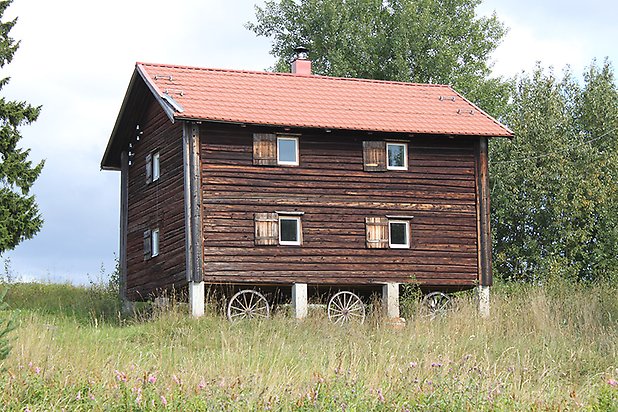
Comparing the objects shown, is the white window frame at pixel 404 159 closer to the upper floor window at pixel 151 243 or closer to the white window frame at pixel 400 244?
the white window frame at pixel 400 244

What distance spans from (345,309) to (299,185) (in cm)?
387

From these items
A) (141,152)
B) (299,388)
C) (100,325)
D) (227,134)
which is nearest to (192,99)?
(227,134)

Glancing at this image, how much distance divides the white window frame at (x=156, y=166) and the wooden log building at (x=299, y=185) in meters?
0.10

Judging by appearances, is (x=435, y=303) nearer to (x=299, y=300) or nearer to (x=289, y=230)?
(x=299, y=300)

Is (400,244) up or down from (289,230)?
down

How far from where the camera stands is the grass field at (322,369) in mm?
13766

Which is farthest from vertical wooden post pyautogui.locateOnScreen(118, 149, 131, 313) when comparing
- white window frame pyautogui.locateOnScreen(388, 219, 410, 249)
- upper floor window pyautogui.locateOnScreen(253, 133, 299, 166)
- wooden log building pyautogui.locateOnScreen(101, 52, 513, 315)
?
white window frame pyautogui.locateOnScreen(388, 219, 410, 249)

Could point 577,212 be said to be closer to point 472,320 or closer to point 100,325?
point 472,320

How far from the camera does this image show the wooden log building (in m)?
31.0

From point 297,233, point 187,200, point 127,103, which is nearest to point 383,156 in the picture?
point 297,233

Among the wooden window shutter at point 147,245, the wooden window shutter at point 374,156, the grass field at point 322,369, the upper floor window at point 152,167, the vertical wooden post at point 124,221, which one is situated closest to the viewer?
the grass field at point 322,369

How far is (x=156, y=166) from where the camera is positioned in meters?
34.2

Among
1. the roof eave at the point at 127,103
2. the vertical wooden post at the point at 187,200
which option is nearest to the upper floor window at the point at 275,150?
the vertical wooden post at the point at 187,200

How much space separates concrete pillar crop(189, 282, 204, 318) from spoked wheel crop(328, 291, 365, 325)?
4.03m
